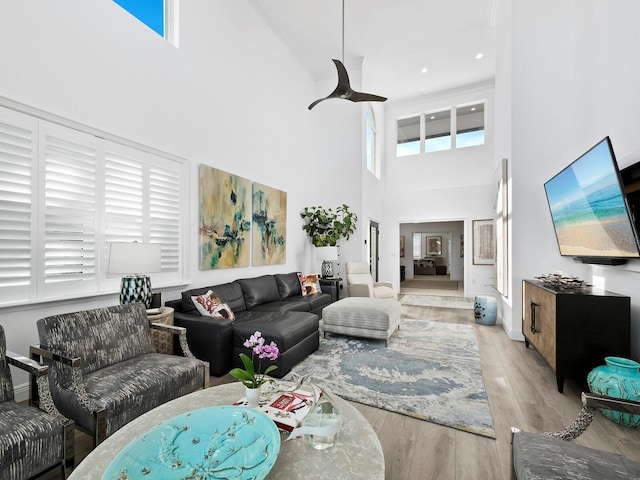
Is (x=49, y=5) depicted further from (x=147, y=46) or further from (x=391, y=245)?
(x=391, y=245)

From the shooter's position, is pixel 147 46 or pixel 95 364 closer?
pixel 95 364

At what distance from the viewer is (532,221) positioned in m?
3.79

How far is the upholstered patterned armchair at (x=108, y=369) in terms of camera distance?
1594 mm

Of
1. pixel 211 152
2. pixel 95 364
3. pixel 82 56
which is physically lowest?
pixel 95 364

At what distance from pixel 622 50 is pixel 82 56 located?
15.3ft

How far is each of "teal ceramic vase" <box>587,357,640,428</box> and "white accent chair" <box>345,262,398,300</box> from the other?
3.33m

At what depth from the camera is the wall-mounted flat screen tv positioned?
6.93 ft

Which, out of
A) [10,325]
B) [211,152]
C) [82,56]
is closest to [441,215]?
[211,152]

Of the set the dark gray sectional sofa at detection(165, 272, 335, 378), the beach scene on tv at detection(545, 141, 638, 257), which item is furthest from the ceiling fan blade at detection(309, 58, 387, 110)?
the dark gray sectional sofa at detection(165, 272, 335, 378)

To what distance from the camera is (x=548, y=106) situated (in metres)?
3.71

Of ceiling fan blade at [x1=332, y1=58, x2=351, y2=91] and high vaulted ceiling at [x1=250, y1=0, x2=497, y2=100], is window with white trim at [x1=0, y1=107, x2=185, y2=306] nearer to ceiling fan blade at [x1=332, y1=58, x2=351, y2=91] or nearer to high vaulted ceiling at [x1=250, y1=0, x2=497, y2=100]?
ceiling fan blade at [x1=332, y1=58, x2=351, y2=91]

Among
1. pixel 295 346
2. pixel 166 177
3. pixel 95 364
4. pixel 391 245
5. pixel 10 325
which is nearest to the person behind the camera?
pixel 95 364

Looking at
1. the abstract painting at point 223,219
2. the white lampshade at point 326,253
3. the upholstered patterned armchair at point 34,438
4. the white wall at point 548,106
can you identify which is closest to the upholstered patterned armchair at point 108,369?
the upholstered patterned armchair at point 34,438

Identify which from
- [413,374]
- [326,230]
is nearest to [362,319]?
[413,374]
